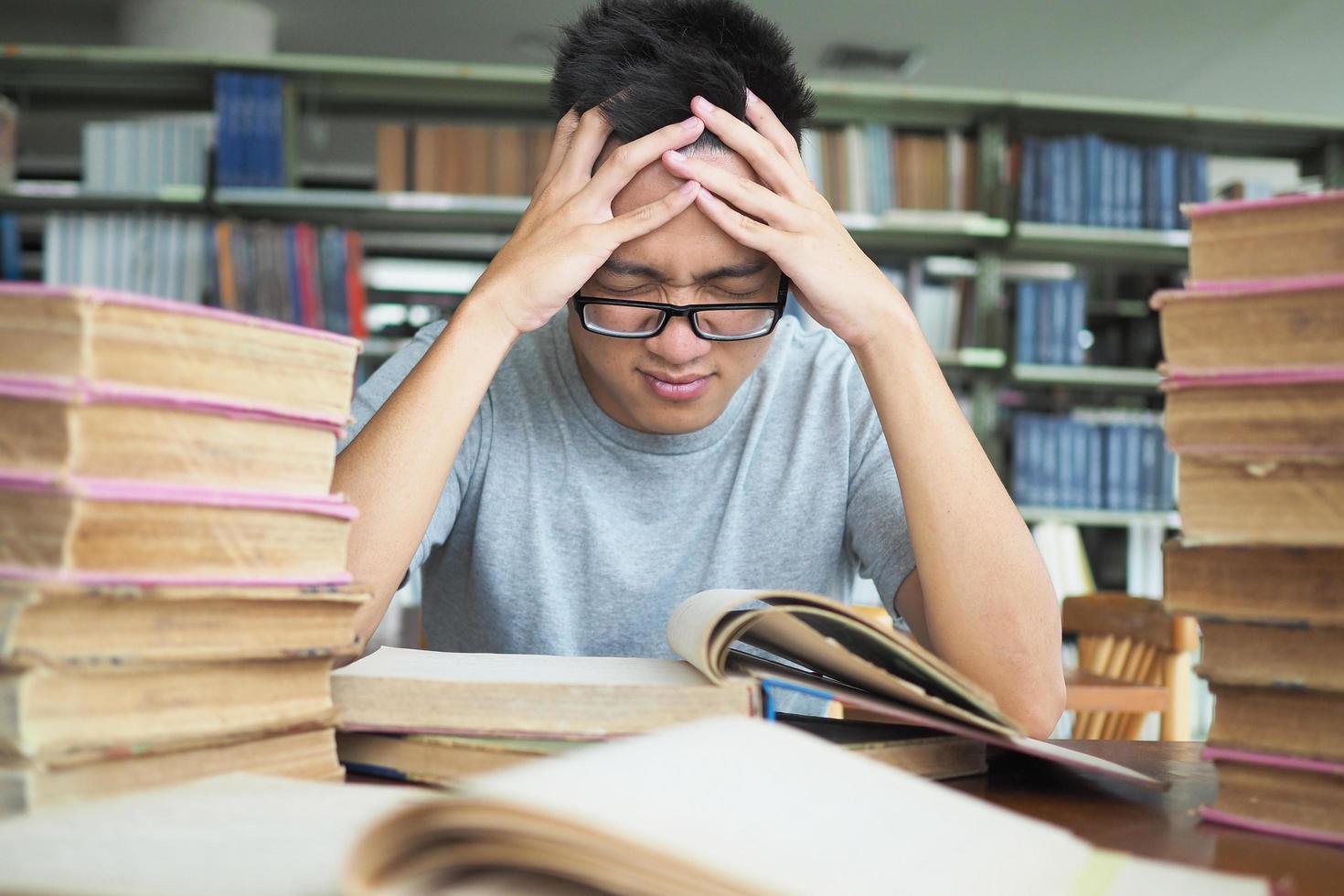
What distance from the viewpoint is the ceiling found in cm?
470

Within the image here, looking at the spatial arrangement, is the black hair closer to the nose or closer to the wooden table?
the nose

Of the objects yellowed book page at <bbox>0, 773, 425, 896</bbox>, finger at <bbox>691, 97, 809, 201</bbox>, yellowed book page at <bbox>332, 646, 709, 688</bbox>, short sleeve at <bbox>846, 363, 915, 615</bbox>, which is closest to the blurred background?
short sleeve at <bbox>846, 363, 915, 615</bbox>

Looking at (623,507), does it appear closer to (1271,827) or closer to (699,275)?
(699,275)

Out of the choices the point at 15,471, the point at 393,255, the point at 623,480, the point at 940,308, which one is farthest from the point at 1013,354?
the point at 393,255

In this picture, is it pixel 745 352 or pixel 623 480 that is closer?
pixel 745 352

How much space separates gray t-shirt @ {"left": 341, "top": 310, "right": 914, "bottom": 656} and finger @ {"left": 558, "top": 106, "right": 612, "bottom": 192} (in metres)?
0.27

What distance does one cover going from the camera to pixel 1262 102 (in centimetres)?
571

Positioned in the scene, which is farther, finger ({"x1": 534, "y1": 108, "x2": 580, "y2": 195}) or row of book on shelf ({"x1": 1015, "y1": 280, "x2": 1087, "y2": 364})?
row of book on shelf ({"x1": 1015, "y1": 280, "x2": 1087, "y2": 364})

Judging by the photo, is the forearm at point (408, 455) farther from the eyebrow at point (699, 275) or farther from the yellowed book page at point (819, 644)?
the yellowed book page at point (819, 644)

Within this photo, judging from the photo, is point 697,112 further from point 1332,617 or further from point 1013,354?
point 1013,354

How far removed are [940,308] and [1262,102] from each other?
3438 mm

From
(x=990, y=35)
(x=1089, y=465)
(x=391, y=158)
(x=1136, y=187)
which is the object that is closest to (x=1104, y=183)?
(x=1136, y=187)

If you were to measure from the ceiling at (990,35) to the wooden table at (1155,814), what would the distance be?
4208 mm

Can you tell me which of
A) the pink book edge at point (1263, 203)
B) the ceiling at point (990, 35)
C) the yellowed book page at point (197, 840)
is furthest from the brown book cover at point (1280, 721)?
the ceiling at point (990, 35)
